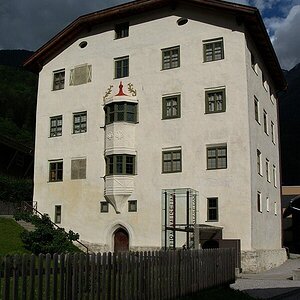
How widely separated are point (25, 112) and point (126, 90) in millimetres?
54066

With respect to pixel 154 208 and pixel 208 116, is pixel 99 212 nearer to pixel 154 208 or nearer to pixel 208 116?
pixel 154 208

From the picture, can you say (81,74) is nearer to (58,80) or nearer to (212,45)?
(58,80)

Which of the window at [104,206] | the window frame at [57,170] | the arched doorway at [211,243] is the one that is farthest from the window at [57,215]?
the arched doorway at [211,243]

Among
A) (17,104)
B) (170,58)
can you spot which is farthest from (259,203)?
(17,104)

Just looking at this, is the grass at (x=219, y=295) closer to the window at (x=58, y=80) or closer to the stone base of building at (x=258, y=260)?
the stone base of building at (x=258, y=260)

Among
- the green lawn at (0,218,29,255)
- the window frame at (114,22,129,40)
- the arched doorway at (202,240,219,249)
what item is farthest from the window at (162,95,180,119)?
the green lawn at (0,218,29,255)

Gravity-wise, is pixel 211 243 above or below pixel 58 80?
below

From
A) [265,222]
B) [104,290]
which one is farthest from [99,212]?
[104,290]

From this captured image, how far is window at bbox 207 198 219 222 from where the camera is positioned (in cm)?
2881

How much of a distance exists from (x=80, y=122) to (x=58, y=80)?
418cm

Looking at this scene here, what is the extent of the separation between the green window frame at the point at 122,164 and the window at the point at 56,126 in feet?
18.5

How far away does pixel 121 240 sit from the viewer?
105 ft

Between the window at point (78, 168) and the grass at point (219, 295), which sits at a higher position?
the window at point (78, 168)

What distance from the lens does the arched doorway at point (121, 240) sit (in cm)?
3183
